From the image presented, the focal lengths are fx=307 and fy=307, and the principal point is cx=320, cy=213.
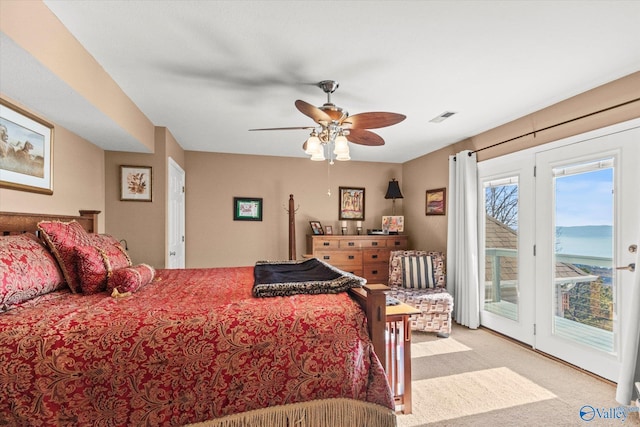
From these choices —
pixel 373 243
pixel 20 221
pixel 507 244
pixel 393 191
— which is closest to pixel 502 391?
pixel 507 244

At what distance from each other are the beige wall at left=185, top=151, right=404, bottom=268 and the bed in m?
3.13

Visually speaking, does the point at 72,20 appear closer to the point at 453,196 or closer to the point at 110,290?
the point at 110,290

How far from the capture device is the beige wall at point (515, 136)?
94.3 inches

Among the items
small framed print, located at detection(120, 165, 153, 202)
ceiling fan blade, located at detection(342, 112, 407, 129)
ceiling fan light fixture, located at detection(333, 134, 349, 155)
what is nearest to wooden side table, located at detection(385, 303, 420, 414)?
ceiling fan light fixture, located at detection(333, 134, 349, 155)

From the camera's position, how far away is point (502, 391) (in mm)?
2340

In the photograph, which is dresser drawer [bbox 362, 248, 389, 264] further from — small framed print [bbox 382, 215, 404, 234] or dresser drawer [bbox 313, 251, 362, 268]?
small framed print [bbox 382, 215, 404, 234]

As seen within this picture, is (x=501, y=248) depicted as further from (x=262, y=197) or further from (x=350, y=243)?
(x=262, y=197)

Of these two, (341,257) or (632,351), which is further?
(341,257)

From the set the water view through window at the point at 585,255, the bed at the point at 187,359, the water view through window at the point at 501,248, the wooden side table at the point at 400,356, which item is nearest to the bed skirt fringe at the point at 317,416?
the bed at the point at 187,359

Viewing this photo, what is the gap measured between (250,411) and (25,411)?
2.89 ft

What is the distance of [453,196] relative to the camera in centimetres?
410

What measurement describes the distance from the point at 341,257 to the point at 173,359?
12.2ft

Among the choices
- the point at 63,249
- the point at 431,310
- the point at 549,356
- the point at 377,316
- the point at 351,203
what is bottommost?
the point at 549,356

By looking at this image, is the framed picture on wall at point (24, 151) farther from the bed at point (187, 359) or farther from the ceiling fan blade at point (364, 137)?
the ceiling fan blade at point (364, 137)
